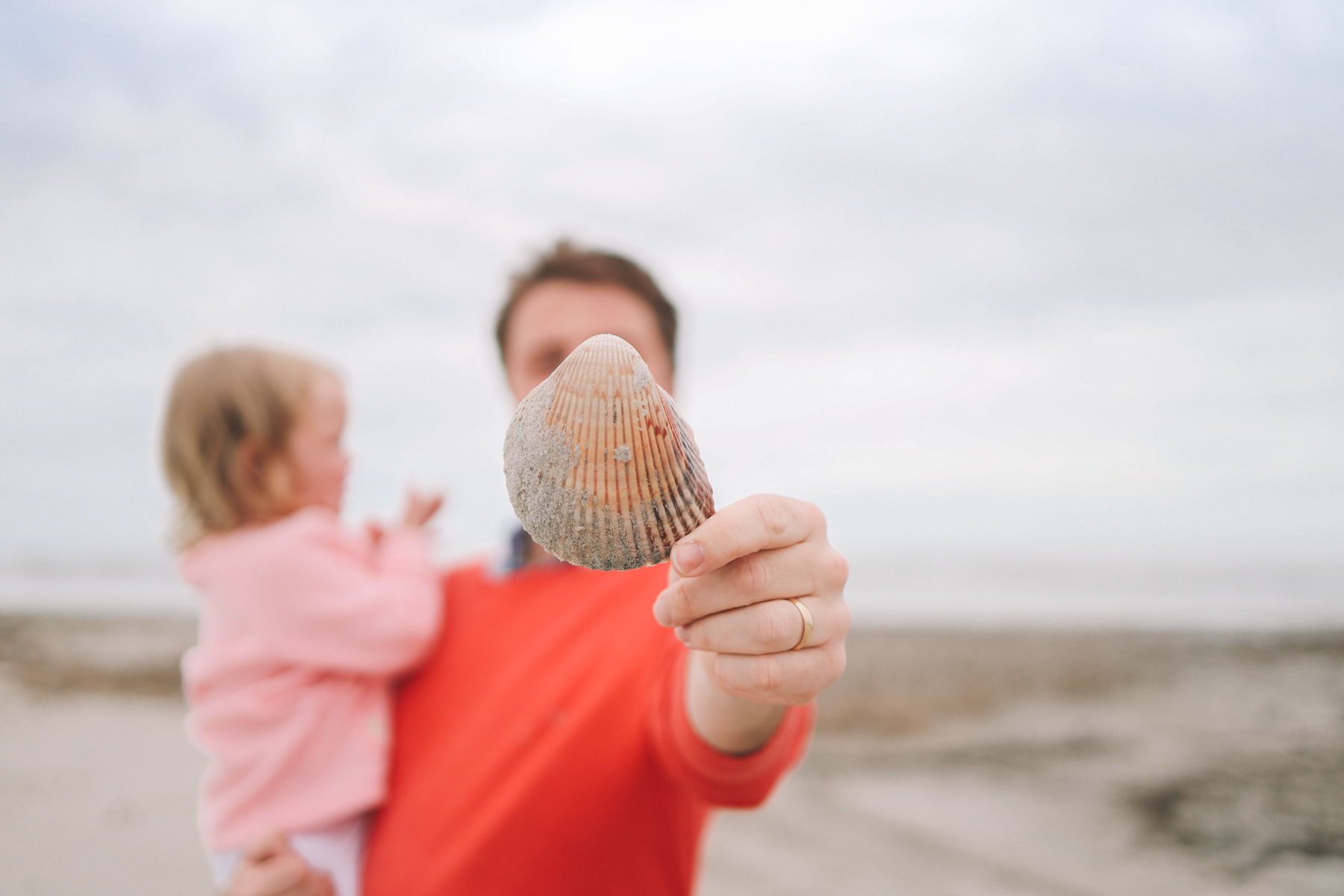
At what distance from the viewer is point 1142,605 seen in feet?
56.4

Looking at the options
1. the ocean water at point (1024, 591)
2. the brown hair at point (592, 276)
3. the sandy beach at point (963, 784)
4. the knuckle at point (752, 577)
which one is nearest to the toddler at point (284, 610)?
the brown hair at point (592, 276)

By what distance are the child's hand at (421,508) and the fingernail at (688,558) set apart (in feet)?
7.20

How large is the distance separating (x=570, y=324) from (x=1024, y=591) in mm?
21384

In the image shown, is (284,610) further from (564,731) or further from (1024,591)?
(1024,591)

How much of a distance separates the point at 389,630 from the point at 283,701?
500 millimetres

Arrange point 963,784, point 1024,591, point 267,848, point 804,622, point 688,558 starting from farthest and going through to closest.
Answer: point 1024,591
point 963,784
point 267,848
point 804,622
point 688,558

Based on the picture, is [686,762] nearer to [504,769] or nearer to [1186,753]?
[504,769]

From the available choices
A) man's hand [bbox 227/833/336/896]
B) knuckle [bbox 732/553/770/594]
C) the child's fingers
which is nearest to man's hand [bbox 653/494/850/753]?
knuckle [bbox 732/553/770/594]

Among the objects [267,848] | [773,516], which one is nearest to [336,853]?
[267,848]

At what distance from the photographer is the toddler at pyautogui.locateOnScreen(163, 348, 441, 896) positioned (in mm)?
2404

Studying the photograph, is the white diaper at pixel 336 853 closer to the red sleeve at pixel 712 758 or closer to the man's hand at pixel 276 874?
the man's hand at pixel 276 874

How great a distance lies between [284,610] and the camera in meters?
2.50

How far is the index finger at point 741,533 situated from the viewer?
1105 mm

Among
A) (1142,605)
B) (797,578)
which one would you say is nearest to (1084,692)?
(1142,605)
